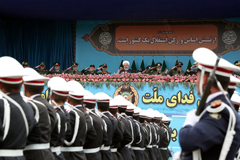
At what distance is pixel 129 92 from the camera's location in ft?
32.5

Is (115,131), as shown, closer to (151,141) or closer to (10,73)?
(151,141)

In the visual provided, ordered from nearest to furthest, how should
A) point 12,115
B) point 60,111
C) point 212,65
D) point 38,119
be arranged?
1. point 212,65
2. point 12,115
3. point 38,119
4. point 60,111

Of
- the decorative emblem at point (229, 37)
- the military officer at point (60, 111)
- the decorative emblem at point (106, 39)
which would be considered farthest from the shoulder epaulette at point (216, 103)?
the decorative emblem at point (106, 39)

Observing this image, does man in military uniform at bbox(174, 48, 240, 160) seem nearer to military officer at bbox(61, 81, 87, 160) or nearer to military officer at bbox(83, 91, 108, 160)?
military officer at bbox(61, 81, 87, 160)

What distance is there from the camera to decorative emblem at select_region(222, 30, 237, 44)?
15.8 metres

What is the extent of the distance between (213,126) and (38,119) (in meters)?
1.89

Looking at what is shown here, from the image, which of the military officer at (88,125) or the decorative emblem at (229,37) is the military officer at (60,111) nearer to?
the military officer at (88,125)

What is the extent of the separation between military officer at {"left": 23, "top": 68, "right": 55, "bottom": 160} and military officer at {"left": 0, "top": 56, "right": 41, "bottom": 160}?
0.45 meters

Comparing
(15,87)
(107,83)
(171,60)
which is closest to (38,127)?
(15,87)

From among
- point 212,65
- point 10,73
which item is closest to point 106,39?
point 10,73

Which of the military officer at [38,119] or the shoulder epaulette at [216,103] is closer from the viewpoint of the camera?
the shoulder epaulette at [216,103]

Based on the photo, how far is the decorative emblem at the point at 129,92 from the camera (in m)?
9.88

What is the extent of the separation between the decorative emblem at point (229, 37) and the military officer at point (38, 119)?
43.6 feet

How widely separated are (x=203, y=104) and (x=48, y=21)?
15819mm
